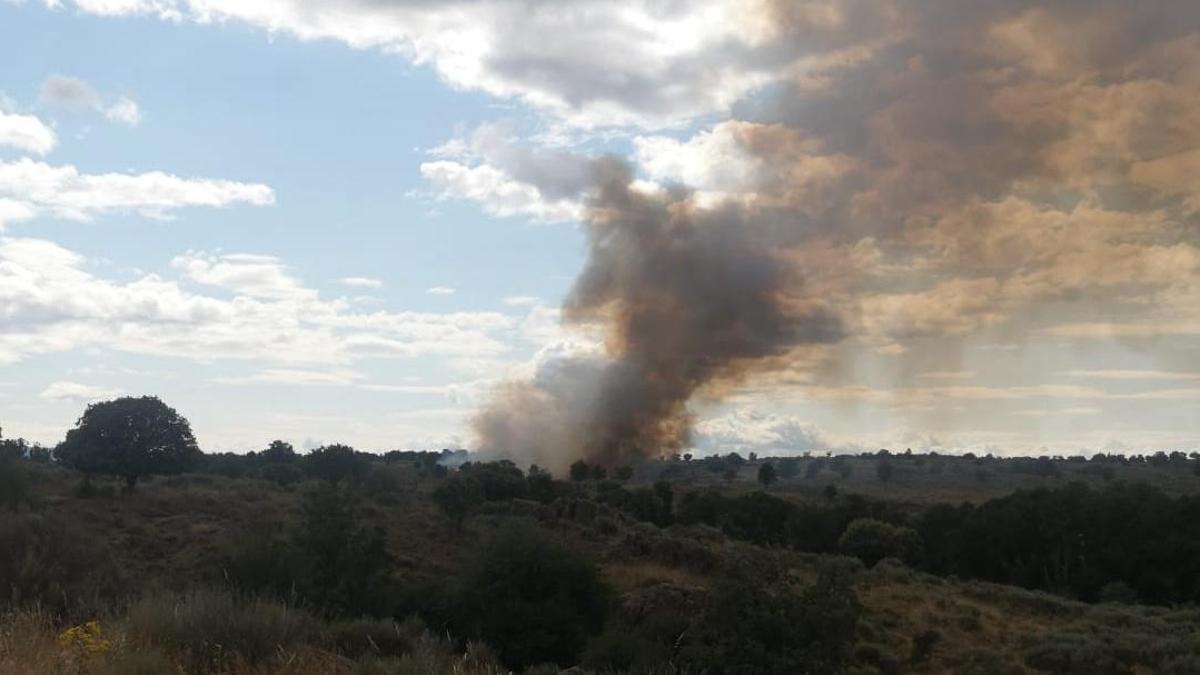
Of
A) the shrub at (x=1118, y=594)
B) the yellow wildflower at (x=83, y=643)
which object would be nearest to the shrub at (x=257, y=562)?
the yellow wildflower at (x=83, y=643)

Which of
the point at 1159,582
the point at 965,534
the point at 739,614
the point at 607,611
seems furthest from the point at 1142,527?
the point at 739,614

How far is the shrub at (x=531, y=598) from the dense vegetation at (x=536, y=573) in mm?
84

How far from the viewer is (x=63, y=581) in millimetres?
21875

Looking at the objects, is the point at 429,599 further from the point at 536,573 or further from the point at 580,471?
the point at 580,471

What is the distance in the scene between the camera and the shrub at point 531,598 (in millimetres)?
30922

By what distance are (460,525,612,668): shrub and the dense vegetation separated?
0.28ft

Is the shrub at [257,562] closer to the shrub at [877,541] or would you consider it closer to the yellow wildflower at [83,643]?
the yellow wildflower at [83,643]

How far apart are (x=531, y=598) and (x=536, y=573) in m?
0.84

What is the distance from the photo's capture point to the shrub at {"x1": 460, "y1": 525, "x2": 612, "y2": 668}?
3092 centimetres

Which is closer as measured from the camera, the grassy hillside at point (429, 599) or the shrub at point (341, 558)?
the grassy hillside at point (429, 599)

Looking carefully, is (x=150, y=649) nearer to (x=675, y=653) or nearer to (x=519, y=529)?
(x=675, y=653)

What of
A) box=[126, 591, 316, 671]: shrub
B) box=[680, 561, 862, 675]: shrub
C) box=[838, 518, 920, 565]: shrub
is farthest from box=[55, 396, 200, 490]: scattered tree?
box=[126, 591, 316, 671]: shrub

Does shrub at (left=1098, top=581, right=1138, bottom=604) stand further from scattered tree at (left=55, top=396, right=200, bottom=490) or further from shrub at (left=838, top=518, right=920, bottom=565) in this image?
scattered tree at (left=55, top=396, right=200, bottom=490)

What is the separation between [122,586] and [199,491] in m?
36.8
